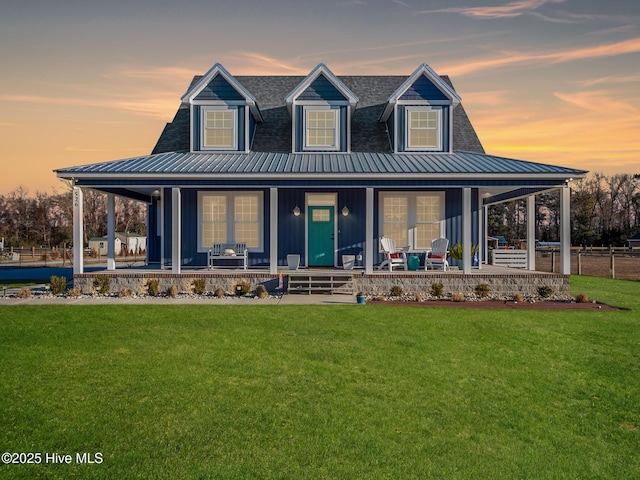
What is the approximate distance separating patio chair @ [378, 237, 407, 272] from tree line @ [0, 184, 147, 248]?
4129 centimetres

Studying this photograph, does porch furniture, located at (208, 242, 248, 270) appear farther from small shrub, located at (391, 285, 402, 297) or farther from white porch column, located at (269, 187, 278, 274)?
small shrub, located at (391, 285, 402, 297)

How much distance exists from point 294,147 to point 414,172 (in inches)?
184

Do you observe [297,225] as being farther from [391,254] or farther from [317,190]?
[391,254]

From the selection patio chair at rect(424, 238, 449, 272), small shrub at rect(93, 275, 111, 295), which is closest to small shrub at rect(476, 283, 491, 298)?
patio chair at rect(424, 238, 449, 272)

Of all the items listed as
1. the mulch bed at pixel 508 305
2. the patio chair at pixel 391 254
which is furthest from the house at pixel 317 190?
the mulch bed at pixel 508 305

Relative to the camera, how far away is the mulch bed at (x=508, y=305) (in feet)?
38.7

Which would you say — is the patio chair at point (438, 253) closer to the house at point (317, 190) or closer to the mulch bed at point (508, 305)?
the house at point (317, 190)

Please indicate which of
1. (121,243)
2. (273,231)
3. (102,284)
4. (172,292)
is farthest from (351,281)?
(121,243)

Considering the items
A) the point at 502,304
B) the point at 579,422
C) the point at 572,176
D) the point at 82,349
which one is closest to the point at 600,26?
the point at 572,176

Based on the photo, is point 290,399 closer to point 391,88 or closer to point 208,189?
point 208,189

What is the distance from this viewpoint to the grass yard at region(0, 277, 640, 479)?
4078 millimetres

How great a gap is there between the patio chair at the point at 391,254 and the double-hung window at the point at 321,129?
375 cm

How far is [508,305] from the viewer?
1218 cm

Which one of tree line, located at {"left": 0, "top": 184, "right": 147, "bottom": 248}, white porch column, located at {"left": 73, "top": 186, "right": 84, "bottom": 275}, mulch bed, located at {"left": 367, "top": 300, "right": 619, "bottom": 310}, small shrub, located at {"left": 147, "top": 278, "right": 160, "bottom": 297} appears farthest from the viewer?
tree line, located at {"left": 0, "top": 184, "right": 147, "bottom": 248}
